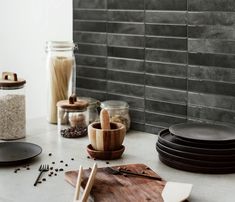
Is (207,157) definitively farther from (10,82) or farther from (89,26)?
(89,26)

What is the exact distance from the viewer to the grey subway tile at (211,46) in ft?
6.51

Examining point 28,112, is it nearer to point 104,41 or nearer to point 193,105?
point 104,41

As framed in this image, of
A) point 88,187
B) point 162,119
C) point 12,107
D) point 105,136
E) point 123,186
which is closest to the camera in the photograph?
point 88,187

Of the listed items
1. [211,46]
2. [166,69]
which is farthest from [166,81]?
[211,46]

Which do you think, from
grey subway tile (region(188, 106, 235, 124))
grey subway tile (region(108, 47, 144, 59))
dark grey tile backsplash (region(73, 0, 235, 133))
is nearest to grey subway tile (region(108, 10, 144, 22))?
dark grey tile backsplash (region(73, 0, 235, 133))

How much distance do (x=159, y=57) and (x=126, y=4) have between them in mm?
272

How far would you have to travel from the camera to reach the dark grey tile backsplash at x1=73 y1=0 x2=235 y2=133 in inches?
79.6

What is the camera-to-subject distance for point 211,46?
6.66 feet

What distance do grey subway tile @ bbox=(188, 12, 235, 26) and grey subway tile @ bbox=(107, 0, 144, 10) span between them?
0.80 ft

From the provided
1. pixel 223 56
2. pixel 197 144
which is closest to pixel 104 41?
pixel 223 56

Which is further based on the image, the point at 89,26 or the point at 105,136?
the point at 89,26

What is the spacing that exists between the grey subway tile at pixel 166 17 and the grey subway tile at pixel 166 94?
0.27 m

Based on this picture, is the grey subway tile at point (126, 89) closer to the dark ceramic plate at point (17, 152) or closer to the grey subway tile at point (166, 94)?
the grey subway tile at point (166, 94)

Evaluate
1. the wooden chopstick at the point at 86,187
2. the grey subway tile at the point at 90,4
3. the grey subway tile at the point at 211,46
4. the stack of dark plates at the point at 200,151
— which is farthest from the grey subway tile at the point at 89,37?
the wooden chopstick at the point at 86,187
